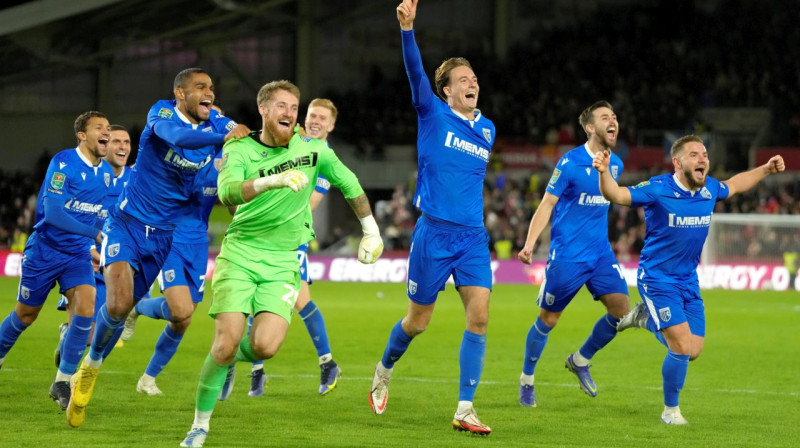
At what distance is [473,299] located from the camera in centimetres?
813

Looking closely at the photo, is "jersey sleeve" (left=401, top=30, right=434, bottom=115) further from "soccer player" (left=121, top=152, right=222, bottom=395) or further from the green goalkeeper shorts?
the green goalkeeper shorts

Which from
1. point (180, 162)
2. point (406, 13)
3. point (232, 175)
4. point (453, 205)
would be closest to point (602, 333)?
point (453, 205)

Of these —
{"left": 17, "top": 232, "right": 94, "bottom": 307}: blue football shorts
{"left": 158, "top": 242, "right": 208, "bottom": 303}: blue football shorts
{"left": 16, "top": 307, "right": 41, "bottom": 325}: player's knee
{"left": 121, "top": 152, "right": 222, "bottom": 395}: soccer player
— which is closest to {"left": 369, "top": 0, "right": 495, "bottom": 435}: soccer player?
{"left": 121, "top": 152, "right": 222, "bottom": 395}: soccer player

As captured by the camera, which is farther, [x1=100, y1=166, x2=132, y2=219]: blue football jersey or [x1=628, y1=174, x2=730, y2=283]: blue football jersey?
[x1=100, y1=166, x2=132, y2=219]: blue football jersey

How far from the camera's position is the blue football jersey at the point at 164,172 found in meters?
8.40

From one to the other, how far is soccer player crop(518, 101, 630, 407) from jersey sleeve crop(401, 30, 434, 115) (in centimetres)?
154

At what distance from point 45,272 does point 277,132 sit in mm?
3260

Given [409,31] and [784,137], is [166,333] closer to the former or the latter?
[409,31]

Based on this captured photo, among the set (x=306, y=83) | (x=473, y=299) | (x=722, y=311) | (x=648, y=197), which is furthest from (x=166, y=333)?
(x=306, y=83)

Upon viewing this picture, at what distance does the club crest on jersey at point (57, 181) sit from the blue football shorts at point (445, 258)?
115 inches

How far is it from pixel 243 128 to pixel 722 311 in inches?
576

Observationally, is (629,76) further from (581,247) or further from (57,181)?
(57,181)

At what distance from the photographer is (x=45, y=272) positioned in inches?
368

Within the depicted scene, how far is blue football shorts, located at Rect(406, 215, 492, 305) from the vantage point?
823cm
